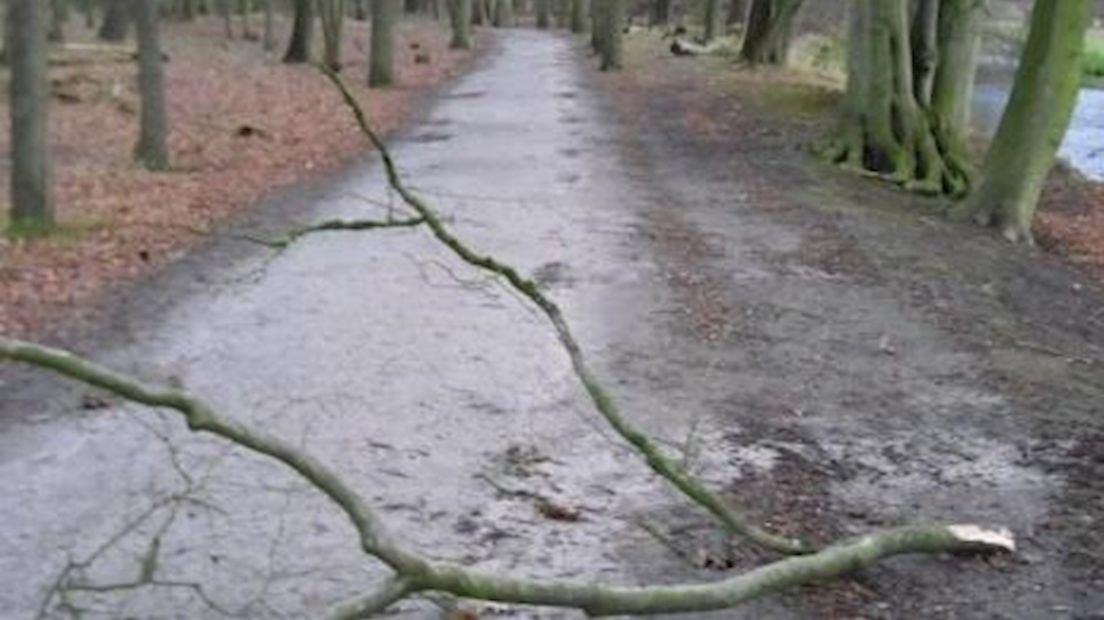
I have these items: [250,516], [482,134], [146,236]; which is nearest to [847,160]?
[482,134]

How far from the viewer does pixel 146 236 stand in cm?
1269

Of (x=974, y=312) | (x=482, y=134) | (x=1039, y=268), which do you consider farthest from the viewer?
(x=482, y=134)

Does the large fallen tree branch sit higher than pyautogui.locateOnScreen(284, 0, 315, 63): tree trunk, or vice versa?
the large fallen tree branch

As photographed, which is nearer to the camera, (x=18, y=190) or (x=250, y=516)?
(x=250, y=516)

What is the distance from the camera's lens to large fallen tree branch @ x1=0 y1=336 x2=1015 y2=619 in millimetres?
4191

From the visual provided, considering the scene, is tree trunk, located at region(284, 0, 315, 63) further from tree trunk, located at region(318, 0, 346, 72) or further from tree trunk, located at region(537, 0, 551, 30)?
tree trunk, located at region(537, 0, 551, 30)

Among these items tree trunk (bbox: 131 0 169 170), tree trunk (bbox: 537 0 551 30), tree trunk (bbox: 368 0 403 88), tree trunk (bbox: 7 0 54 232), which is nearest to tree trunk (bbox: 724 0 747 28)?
tree trunk (bbox: 537 0 551 30)

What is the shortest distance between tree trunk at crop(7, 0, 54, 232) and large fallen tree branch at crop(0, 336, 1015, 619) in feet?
27.7

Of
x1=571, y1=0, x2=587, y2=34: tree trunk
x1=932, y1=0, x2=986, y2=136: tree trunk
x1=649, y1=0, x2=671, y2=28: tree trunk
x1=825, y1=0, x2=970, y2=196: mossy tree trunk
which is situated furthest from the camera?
x1=649, y1=0, x2=671, y2=28: tree trunk

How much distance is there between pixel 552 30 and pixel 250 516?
181ft

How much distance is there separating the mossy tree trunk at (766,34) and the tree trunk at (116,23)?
14323 millimetres

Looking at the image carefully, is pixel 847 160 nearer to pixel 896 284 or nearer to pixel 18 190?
pixel 896 284

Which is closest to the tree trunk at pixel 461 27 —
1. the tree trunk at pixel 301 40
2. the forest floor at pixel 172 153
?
the forest floor at pixel 172 153

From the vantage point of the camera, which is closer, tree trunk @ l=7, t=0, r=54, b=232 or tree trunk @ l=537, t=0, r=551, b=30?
tree trunk @ l=7, t=0, r=54, b=232
